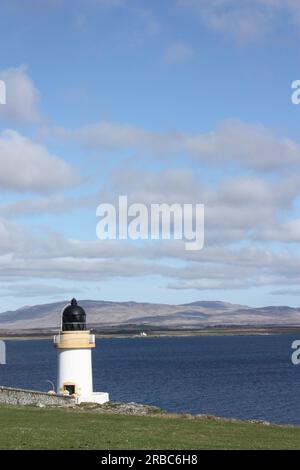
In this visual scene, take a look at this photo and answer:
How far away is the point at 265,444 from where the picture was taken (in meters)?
22.7

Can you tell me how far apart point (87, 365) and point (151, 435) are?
18356 millimetres

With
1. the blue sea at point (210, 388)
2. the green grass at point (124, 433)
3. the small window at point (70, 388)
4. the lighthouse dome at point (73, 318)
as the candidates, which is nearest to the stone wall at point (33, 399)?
the small window at point (70, 388)

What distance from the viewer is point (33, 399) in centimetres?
3869

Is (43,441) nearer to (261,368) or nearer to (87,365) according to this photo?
(87,365)

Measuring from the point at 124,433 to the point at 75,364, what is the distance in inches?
698

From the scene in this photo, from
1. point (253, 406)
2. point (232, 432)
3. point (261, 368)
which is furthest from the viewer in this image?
point (261, 368)

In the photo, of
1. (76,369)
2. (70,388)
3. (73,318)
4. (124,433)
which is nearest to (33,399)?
(70,388)

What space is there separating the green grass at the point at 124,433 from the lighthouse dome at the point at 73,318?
10.0 m

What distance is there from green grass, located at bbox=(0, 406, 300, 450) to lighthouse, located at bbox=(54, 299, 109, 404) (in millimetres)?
8328

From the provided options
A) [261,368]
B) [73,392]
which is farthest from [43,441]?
[261,368]

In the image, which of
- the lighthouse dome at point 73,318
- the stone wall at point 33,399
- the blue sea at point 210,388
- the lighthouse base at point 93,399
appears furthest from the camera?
the blue sea at point 210,388

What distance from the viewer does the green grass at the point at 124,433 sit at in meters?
20.8

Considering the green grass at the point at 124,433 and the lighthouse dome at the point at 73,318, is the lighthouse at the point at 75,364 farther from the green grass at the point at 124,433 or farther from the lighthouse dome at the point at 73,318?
the green grass at the point at 124,433

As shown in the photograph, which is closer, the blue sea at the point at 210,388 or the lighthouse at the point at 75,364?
the lighthouse at the point at 75,364
